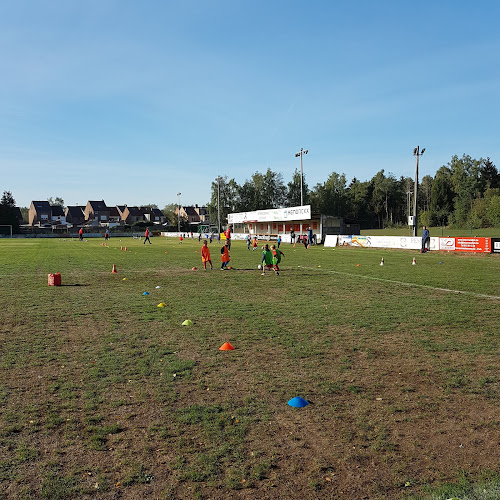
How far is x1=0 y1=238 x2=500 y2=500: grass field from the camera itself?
4.09 meters

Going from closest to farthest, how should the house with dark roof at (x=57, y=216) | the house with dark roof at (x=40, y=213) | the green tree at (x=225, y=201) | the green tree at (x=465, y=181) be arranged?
the green tree at (x=465, y=181) < the green tree at (x=225, y=201) < the house with dark roof at (x=40, y=213) < the house with dark roof at (x=57, y=216)

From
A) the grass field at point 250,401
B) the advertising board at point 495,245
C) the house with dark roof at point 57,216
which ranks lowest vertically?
the grass field at point 250,401

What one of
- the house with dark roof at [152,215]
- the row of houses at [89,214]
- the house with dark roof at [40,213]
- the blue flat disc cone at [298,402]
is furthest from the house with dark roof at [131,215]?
the blue flat disc cone at [298,402]

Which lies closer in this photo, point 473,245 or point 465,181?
point 473,245

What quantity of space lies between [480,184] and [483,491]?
101403 mm

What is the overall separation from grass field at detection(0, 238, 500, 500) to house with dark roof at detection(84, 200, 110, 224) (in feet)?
448

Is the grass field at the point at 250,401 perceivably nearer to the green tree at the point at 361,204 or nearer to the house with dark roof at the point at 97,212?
the green tree at the point at 361,204

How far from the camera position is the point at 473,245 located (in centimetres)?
3266

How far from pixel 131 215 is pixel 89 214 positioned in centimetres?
1321

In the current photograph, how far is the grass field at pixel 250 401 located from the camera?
409 centimetres

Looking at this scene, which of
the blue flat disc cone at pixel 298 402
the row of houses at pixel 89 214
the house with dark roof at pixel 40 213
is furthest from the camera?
the row of houses at pixel 89 214

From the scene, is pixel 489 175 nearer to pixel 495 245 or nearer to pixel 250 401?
pixel 495 245

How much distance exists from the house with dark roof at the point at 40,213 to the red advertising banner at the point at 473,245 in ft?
429

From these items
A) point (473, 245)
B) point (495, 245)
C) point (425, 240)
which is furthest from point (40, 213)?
point (495, 245)
